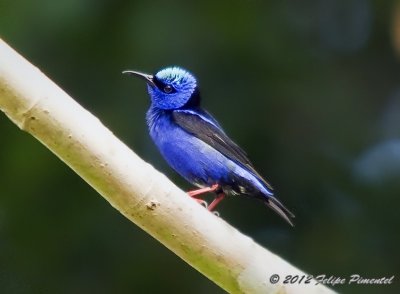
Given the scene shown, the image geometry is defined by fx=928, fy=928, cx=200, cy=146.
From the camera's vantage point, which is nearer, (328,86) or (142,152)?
(142,152)

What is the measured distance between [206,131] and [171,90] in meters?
0.17

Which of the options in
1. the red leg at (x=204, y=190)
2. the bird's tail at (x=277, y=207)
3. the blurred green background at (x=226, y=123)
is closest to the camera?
the bird's tail at (x=277, y=207)

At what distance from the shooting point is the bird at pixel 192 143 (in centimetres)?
261

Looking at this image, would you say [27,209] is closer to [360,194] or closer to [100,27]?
[100,27]

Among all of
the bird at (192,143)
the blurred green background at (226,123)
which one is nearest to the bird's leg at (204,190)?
the bird at (192,143)

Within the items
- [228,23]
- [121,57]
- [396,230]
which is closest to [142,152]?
[121,57]

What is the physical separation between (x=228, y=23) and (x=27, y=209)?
123 centimetres

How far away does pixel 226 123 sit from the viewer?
3.68m

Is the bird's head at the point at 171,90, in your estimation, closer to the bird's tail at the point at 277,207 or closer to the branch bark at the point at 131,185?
the bird's tail at the point at 277,207

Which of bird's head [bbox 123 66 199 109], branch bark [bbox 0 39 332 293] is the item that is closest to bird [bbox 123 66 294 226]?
bird's head [bbox 123 66 199 109]

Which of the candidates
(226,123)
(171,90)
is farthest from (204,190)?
(226,123)

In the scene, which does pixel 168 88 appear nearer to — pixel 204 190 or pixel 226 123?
pixel 204 190

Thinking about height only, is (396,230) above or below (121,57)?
above

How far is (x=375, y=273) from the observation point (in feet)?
13.3
